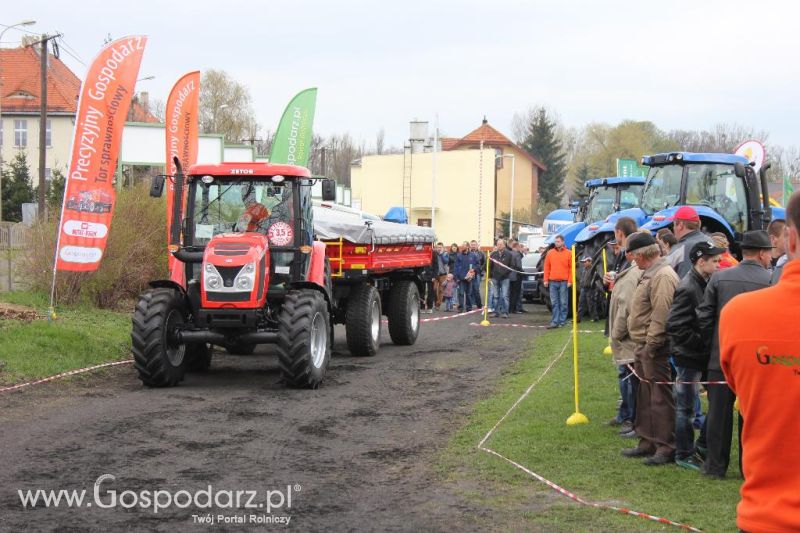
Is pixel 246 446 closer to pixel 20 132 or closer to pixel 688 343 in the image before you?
pixel 688 343

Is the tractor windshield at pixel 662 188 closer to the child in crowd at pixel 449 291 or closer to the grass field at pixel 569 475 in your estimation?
the grass field at pixel 569 475

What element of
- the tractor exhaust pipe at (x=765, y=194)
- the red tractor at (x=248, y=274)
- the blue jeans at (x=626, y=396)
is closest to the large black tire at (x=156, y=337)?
the red tractor at (x=248, y=274)

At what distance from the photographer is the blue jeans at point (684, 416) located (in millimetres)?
7996

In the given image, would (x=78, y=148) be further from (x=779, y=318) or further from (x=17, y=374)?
(x=779, y=318)

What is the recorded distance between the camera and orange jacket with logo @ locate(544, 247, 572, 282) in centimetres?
2052

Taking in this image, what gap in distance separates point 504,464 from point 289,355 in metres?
4.31

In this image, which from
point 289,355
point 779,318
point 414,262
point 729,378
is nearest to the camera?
point 779,318

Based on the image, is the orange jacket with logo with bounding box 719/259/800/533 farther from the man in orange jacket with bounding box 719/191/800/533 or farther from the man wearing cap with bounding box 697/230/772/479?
the man wearing cap with bounding box 697/230/772/479

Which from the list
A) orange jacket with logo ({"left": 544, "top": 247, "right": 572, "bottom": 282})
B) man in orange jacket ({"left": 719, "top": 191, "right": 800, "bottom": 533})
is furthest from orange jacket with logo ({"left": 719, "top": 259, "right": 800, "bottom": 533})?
orange jacket with logo ({"left": 544, "top": 247, "right": 572, "bottom": 282})

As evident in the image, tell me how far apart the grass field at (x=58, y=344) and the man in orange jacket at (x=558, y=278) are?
8.52 meters

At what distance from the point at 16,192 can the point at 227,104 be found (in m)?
25.4

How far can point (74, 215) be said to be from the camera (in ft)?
51.1

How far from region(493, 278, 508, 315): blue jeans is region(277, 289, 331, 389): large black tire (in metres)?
12.2

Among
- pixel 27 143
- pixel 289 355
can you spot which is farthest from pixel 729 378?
pixel 27 143
